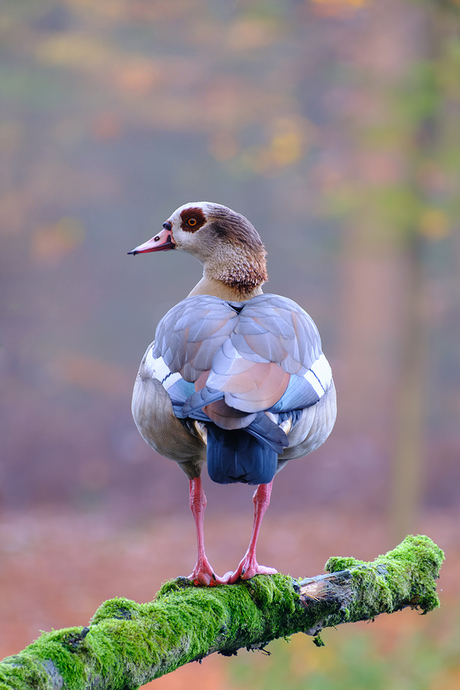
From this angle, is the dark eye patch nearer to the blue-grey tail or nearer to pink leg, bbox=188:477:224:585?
pink leg, bbox=188:477:224:585

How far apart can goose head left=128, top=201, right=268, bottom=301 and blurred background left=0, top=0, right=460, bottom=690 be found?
5505 millimetres

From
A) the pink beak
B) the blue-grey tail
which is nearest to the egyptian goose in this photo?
the blue-grey tail

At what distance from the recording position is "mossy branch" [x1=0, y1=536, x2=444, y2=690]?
2316 mm

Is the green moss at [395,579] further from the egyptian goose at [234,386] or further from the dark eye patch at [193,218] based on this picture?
the dark eye patch at [193,218]

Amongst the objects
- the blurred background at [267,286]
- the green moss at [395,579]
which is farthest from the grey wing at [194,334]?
the blurred background at [267,286]

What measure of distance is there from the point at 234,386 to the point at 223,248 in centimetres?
138

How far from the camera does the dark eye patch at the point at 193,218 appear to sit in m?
3.91

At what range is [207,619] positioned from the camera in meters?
2.89

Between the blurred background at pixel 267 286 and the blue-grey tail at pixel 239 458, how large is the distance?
608 cm

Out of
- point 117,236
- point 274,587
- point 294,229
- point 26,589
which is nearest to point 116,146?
point 117,236

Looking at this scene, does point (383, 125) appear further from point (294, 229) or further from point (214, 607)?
point (214, 607)

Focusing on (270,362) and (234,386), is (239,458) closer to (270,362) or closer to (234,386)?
(234,386)

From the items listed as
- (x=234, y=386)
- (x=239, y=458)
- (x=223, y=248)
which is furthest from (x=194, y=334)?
(x=223, y=248)

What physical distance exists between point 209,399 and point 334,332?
1239 cm
